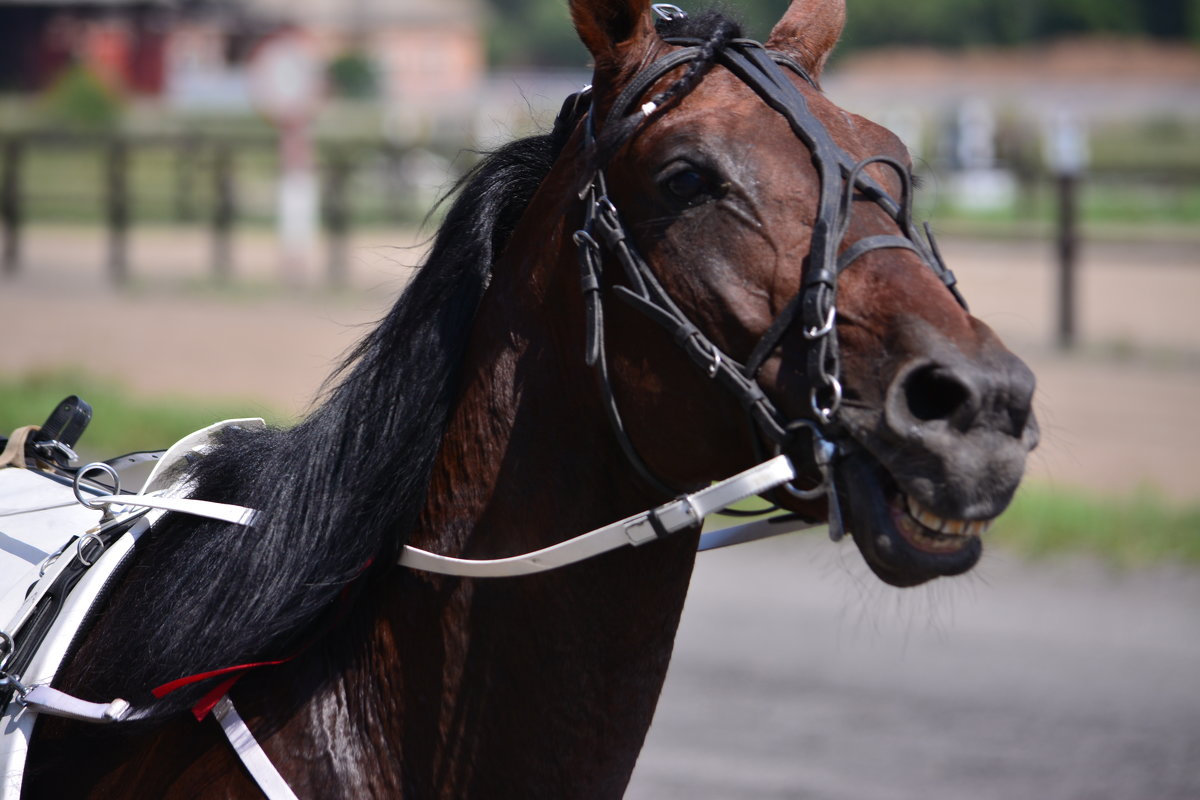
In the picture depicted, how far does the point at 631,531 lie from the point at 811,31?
902 millimetres

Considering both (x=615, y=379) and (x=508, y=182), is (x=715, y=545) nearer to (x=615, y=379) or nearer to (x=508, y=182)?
(x=615, y=379)

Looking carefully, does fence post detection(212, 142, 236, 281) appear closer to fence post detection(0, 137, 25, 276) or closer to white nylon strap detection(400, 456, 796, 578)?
fence post detection(0, 137, 25, 276)

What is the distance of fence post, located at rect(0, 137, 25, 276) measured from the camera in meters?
16.3

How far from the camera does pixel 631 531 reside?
186cm

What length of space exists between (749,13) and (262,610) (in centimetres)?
124

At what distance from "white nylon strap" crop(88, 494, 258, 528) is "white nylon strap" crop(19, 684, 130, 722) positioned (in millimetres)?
311

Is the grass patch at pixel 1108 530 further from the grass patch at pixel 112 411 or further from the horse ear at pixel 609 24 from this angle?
the horse ear at pixel 609 24

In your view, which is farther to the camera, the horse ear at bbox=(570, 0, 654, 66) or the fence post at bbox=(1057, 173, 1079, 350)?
the fence post at bbox=(1057, 173, 1079, 350)

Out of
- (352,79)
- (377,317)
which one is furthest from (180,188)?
(352,79)

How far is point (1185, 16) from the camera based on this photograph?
50094 millimetres

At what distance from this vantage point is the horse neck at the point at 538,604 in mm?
1984

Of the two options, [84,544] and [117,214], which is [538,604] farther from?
[117,214]

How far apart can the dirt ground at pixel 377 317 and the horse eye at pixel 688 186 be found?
4.66 m

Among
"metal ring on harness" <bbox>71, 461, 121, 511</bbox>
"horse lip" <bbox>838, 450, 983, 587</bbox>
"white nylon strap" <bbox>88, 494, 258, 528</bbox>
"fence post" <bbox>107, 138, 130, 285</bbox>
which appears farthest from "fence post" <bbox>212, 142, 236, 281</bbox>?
"horse lip" <bbox>838, 450, 983, 587</bbox>
